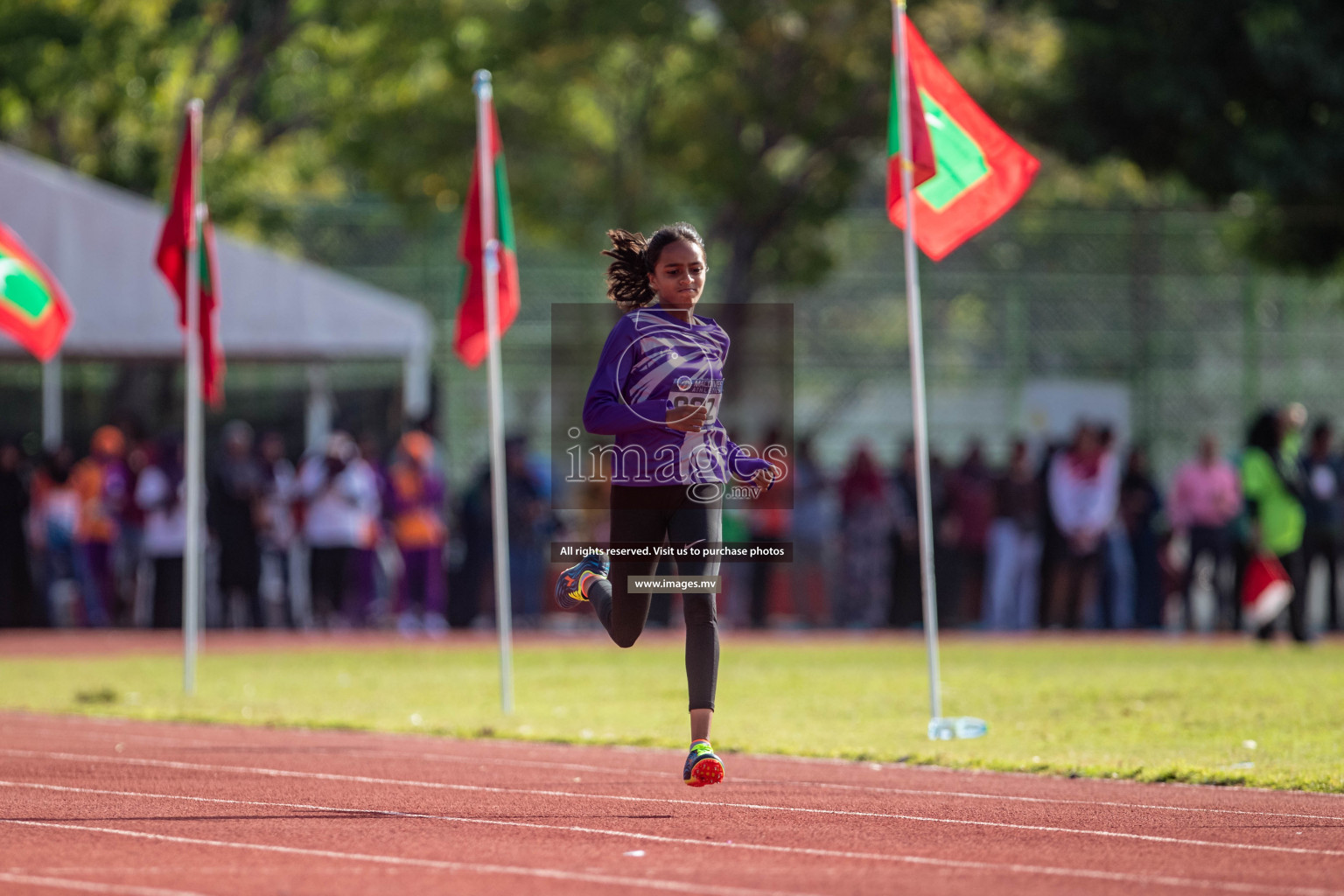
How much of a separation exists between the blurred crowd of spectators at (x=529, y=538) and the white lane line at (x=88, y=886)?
1433 centimetres

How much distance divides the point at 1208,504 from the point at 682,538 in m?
14.1

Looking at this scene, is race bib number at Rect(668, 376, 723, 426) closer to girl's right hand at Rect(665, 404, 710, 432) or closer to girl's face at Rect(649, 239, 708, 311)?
girl's right hand at Rect(665, 404, 710, 432)

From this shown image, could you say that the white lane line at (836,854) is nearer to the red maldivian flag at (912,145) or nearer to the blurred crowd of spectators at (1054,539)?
the red maldivian flag at (912,145)

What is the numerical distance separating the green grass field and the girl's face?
3274mm

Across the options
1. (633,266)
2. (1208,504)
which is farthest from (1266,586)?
(633,266)

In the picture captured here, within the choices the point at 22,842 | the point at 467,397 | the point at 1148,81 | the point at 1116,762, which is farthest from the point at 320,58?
the point at 22,842

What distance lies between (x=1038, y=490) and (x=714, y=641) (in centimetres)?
1382

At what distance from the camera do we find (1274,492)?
17875 millimetres

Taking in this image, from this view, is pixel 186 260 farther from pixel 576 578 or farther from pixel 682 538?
pixel 682 538

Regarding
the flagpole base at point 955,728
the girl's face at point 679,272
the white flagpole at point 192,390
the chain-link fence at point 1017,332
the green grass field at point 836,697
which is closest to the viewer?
the girl's face at point 679,272

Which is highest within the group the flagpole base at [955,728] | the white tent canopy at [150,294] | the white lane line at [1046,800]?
the white tent canopy at [150,294]

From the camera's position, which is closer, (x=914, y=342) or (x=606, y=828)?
(x=606, y=828)

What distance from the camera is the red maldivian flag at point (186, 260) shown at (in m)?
14.8

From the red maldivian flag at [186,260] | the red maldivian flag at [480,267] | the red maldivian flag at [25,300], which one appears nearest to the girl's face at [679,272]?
the red maldivian flag at [480,267]
